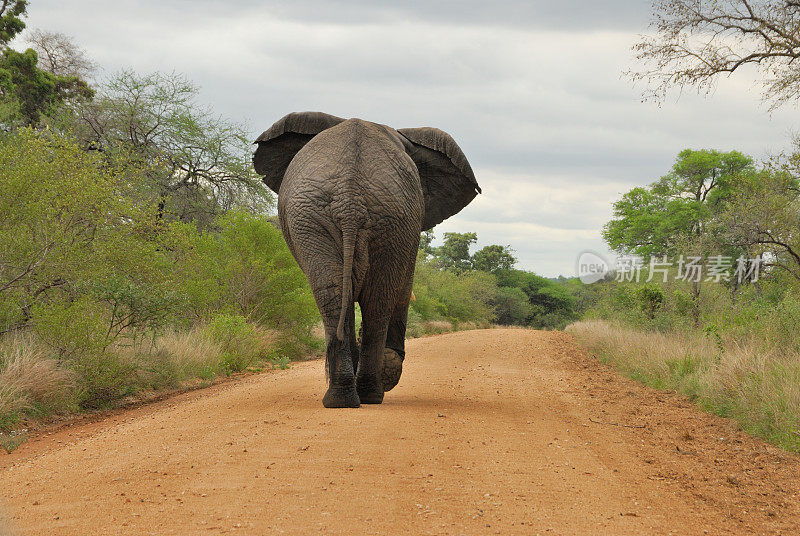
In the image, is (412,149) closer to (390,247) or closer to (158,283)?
(390,247)

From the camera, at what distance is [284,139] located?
7.95 meters

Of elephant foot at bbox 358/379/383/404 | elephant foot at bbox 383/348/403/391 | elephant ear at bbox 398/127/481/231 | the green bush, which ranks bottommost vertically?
the green bush

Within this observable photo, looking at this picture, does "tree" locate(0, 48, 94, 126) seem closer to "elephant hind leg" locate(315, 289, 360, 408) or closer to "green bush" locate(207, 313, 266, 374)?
"green bush" locate(207, 313, 266, 374)

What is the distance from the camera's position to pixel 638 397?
376 inches

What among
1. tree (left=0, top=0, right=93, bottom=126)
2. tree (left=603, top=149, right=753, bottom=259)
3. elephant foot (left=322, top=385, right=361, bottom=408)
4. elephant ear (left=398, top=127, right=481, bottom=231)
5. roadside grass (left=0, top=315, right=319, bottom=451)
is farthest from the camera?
tree (left=603, top=149, right=753, bottom=259)

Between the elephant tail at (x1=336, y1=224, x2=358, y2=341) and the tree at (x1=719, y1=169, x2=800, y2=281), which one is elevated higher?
the tree at (x1=719, y1=169, x2=800, y2=281)

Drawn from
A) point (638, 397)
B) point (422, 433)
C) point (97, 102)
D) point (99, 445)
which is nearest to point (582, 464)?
point (422, 433)

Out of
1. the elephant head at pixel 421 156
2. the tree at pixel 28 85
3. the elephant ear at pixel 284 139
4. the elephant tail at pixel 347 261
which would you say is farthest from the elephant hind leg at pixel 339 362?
the tree at pixel 28 85

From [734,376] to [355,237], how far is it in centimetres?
567

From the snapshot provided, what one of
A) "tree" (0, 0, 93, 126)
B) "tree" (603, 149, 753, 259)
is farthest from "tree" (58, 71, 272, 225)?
"tree" (603, 149, 753, 259)

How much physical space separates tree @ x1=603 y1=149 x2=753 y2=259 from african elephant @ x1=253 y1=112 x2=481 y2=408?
41484 mm

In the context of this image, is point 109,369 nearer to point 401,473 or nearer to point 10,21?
point 401,473

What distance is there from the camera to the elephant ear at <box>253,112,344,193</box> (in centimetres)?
769

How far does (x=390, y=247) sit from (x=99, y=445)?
3282 mm
